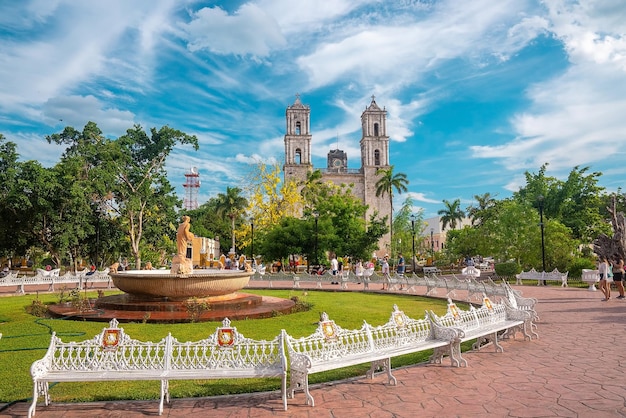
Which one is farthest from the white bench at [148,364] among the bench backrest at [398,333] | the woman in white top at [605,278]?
the woman in white top at [605,278]

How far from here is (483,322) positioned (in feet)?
26.1

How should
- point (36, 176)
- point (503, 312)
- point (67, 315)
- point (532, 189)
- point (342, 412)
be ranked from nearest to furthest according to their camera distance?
point (342, 412)
point (503, 312)
point (67, 315)
point (36, 176)
point (532, 189)

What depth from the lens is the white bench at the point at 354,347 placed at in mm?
5328

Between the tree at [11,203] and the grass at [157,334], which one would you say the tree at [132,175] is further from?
the grass at [157,334]

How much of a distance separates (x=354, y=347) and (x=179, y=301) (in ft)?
23.2

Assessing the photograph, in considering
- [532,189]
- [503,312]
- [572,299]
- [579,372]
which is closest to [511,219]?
[532,189]

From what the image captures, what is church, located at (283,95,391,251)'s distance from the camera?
61.4m

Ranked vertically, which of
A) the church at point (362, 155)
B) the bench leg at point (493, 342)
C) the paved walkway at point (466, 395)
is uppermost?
the church at point (362, 155)

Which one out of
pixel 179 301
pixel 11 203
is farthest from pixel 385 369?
pixel 11 203

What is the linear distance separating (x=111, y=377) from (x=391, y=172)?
161 ft

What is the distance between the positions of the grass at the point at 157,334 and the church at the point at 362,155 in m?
45.1

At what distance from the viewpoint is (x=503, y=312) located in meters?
8.65

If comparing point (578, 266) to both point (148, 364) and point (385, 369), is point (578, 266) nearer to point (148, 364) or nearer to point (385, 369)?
point (385, 369)

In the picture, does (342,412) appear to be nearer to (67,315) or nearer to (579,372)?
(579,372)
